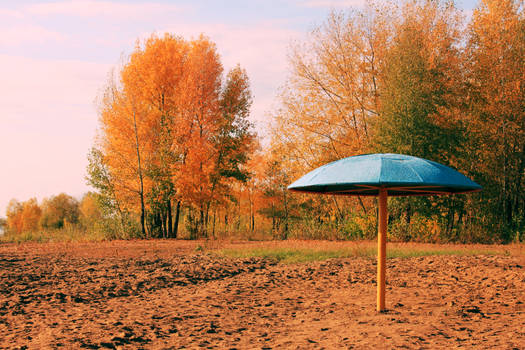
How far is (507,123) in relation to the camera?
15.1 metres

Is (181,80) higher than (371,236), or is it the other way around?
(181,80)

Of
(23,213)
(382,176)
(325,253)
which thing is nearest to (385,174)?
A: (382,176)

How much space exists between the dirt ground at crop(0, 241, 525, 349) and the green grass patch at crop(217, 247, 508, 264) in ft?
2.47

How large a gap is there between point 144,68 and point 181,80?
2168mm

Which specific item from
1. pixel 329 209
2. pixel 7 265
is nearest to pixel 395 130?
pixel 329 209

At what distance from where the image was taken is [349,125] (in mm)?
18688

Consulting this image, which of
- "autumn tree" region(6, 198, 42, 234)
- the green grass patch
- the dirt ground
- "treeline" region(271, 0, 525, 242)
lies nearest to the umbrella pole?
the dirt ground

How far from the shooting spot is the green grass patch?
36.9 ft

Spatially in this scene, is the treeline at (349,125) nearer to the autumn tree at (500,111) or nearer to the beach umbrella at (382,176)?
the autumn tree at (500,111)

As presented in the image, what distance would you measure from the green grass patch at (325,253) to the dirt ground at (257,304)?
75 cm

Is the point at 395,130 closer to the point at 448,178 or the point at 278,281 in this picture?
the point at 278,281

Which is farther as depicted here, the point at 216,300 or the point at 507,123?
the point at 507,123

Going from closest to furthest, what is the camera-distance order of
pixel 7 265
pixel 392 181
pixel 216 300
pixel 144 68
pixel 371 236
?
1. pixel 392 181
2. pixel 216 300
3. pixel 7 265
4. pixel 371 236
5. pixel 144 68

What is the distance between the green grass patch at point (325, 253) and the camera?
1124 centimetres
